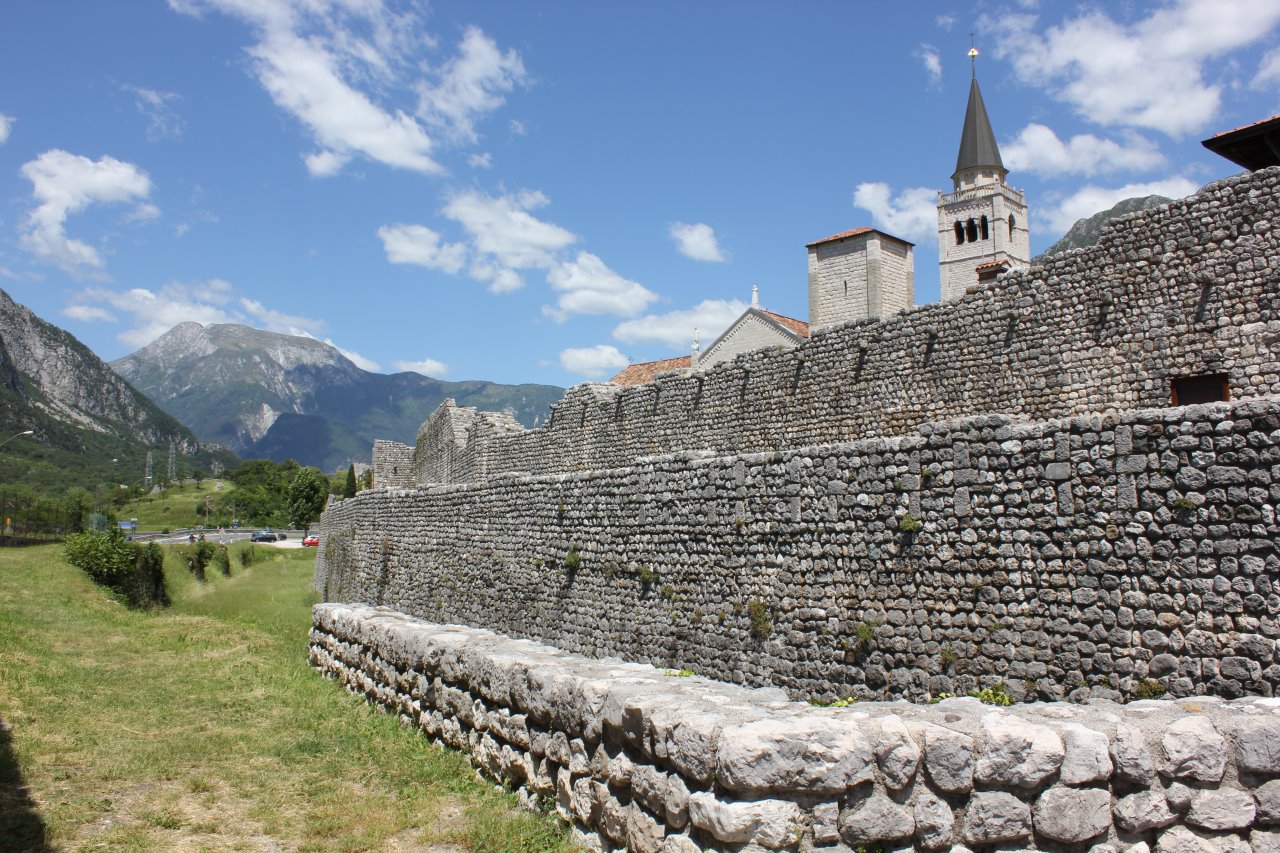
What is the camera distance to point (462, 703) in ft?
25.5

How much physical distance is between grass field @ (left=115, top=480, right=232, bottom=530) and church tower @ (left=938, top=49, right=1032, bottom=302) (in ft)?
293

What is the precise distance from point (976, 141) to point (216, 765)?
76.1 meters

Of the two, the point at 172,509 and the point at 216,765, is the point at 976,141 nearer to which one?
the point at 216,765

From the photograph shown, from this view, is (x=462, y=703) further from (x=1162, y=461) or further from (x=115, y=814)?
(x=1162, y=461)

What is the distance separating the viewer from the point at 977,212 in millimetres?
71625

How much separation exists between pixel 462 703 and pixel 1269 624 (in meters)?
6.05

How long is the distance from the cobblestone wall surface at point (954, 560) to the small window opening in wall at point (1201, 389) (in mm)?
4697

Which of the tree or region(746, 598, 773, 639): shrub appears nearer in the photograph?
region(746, 598, 773, 639): shrub

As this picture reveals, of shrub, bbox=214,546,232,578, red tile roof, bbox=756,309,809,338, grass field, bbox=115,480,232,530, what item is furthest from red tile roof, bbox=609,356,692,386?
grass field, bbox=115,480,232,530

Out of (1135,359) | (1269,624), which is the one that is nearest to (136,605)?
(1135,359)

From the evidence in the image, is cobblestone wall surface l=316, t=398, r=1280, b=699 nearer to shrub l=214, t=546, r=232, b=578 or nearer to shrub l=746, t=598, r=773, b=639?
shrub l=746, t=598, r=773, b=639

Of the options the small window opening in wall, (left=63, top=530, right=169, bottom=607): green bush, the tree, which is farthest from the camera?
the tree

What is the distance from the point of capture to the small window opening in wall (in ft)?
36.0

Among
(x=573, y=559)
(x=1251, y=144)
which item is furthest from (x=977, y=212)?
(x=573, y=559)
